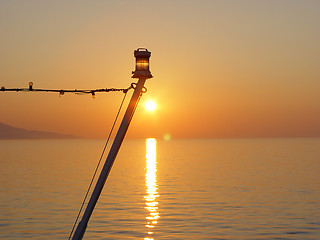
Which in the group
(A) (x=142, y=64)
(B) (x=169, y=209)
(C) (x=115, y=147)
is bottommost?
(C) (x=115, y=147)

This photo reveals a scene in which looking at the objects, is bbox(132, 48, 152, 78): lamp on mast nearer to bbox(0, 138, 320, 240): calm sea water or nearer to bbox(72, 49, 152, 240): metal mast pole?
bbox(72, 49, 152, 240): metal mast pole

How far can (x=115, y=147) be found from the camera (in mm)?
13961

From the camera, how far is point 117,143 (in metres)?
14.0

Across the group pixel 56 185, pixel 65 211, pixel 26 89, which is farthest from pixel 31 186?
pixel 26 89

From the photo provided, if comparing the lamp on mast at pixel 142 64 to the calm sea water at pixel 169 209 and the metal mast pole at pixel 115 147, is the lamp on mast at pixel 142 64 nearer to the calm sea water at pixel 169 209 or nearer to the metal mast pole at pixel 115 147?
the metal mast pole at pixel 115 147

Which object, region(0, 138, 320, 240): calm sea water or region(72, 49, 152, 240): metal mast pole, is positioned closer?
region(72, 49, 152, 240): metal mast pole

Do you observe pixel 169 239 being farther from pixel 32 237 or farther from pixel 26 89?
pixel 26 89

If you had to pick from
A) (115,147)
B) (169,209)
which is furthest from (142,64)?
(169,209)

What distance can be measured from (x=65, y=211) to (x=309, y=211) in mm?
25415

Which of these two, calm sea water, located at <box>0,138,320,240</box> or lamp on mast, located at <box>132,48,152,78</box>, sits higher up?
calm sea water, located at <box>0,138,320,240</box>

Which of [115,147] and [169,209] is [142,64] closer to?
[115,147]

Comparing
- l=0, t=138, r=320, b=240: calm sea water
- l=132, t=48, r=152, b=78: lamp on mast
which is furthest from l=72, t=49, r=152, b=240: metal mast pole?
l=0, t=138, r=320, b=240: calm sea water

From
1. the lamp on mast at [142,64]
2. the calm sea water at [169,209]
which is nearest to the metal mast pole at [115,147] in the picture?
the lamp on mast at [142,64]

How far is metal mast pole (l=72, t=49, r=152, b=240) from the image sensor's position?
1366 centimetres
